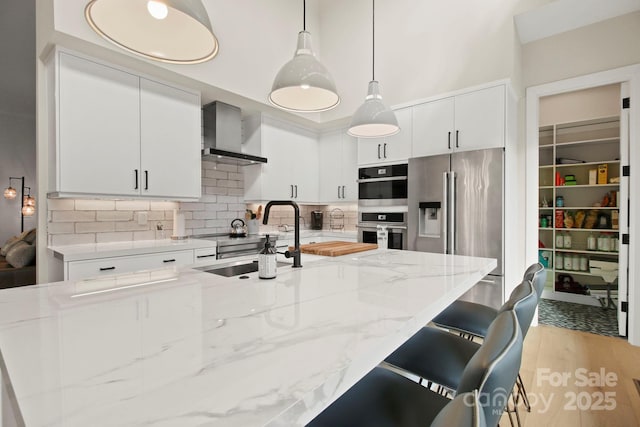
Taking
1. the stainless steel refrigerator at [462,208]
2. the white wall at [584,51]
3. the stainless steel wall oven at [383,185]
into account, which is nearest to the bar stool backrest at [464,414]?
the stainless steel refrigerator at [462,208]

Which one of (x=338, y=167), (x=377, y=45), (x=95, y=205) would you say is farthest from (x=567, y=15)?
(x=95, y=205)

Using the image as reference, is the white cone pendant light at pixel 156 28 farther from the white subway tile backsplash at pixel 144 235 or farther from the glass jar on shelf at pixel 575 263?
the glass jar on shelf at pixel 575 263

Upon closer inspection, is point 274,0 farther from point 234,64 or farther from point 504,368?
point 504,368

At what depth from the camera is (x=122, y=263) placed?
2.37 meters

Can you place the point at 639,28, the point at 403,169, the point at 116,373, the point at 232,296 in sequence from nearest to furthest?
the point at 116,373
the point at 232,296
the point at 639,28
the point at 403,169

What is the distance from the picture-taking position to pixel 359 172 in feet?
12.7

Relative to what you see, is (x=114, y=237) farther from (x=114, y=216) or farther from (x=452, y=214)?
(x=452, y=214)

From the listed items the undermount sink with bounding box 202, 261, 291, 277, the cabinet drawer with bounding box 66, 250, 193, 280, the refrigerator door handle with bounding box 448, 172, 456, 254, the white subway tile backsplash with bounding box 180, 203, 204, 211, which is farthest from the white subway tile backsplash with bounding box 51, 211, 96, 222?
the refrigerator door handle with bounding box 448, 172, 456, 254

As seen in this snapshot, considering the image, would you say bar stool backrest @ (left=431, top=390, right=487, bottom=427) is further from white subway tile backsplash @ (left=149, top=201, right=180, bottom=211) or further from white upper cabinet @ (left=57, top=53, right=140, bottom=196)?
white subway tile backsplash @ (left=149, top=201, right=180, bottom=211)

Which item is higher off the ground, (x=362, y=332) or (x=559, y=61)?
(x=559, y=61)

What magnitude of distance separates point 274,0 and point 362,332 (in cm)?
388

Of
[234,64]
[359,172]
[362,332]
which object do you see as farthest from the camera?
[359,172]

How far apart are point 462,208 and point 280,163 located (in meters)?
2.19

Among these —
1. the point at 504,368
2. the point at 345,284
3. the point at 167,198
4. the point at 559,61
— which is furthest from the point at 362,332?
the point at 559,61
